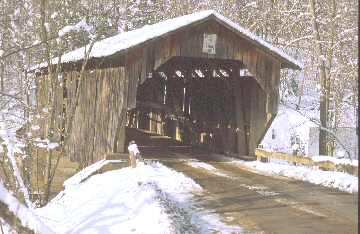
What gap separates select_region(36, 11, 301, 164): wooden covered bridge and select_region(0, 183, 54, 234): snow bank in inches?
315

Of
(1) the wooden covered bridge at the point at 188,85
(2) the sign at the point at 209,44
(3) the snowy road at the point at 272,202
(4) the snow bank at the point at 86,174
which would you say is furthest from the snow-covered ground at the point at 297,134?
(3) the snowy road at the point at 272,202

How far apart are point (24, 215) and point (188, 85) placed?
15.8 metres

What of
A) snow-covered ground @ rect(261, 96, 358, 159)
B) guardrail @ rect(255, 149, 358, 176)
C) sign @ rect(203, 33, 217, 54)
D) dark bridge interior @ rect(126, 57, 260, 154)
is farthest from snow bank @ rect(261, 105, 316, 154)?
sign @ rect(203, 33, 217, 54)

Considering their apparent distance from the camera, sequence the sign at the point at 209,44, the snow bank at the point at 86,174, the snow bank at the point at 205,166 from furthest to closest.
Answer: the sign at the point at 209,44
the snow bank at the point at 86,174
the snow bank at the point at 205,166

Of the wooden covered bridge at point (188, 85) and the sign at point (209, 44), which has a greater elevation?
the sign at point (209, 44)

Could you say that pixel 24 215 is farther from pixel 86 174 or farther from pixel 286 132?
pixel 286 132

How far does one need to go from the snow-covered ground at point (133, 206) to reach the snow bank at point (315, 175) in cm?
265

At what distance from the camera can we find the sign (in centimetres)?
1377

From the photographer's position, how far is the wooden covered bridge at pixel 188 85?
515 inches

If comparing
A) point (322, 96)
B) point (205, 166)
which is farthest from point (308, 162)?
point (322, 96)

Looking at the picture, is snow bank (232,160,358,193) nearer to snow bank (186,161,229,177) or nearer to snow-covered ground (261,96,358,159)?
snow bank (186,161,229,177)

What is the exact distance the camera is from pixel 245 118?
1549 cm

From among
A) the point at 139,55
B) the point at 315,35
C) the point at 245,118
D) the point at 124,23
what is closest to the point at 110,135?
the point at 139,55

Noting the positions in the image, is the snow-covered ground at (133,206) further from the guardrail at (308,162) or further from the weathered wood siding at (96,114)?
the guardrail at (308,162)
